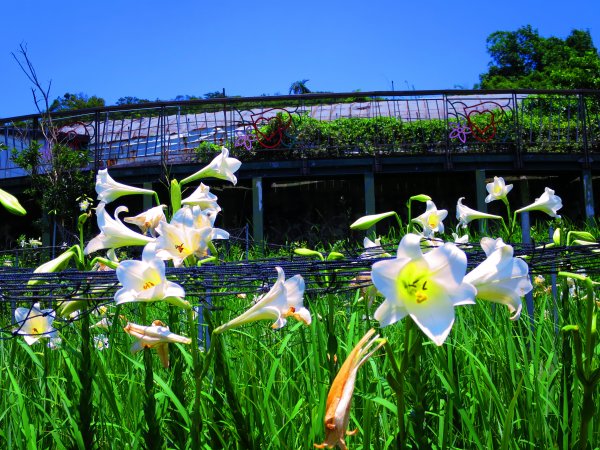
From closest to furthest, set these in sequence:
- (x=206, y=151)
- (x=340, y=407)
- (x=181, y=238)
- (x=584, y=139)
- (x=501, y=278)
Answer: (x=340, y=407) < (x=501, y=278) < (x=181, y=238) < (x=584, y=139) < (x=206, y=151)

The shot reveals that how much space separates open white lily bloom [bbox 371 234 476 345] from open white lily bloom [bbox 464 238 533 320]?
9cm

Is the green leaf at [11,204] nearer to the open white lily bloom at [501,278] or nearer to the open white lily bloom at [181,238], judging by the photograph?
the open white lily bloom at [181,238]

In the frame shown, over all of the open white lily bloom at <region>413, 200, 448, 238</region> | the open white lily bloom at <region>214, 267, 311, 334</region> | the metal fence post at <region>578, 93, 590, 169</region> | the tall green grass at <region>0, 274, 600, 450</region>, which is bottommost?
the tall green grass at <region>0, 274, 600, 450</region>

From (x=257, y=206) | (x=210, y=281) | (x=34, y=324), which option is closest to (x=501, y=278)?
(x=210, y=281)

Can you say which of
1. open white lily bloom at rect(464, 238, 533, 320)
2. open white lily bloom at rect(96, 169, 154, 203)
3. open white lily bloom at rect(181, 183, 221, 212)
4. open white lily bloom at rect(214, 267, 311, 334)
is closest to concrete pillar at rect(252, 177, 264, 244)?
open white lily bloom at rect(96, 169, 154, 203)

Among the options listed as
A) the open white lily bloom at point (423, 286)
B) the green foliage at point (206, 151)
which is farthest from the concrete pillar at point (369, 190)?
the open white lily bloom at point (423, 286)

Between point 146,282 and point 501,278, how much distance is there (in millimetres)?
561

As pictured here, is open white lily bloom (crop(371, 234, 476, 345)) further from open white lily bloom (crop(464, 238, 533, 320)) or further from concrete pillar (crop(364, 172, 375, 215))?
concrete pillar (crop(364, 172, 375, 215))

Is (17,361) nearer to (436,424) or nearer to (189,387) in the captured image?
(189,387)

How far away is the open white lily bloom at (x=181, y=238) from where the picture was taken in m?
1.40

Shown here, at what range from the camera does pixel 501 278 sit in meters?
1.01

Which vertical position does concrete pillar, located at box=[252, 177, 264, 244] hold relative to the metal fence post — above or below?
below

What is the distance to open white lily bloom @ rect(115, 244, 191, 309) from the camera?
111 cm

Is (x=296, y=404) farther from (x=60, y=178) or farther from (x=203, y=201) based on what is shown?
(x=60, y=178)
